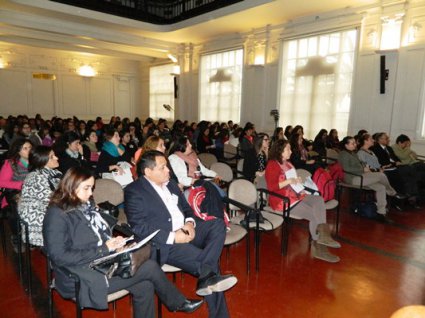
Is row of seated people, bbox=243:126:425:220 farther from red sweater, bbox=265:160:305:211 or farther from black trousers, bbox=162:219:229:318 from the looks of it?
black trousers, bbox=162:219:229:318

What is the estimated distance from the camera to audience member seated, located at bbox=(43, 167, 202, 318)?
6.02ft

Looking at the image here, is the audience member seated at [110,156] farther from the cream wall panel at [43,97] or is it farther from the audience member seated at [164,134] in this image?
the cream wall panel at [43,97]

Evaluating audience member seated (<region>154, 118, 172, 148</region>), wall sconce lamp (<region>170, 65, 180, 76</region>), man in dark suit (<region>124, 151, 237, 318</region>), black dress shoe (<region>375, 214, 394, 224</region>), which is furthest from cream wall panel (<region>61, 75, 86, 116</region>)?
black dress shoe (<region>375, 214, 394, 224</region>)

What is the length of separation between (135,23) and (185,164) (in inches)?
286

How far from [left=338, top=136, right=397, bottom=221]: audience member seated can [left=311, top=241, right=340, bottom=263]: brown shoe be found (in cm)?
169

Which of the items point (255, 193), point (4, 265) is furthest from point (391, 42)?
point (4, 265)

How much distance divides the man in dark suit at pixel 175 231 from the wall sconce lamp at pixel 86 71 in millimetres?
13102

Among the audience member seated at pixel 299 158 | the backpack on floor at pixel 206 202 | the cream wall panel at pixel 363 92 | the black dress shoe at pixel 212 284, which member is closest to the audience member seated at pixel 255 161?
the audience member seated at pixel 299 158

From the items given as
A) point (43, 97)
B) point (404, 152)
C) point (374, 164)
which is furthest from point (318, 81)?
point (43, 97)

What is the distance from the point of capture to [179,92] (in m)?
12.7

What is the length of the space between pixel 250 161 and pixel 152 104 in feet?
37.4

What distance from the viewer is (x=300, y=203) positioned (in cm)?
354

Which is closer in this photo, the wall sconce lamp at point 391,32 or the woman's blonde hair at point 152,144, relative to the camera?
the woman's blonde hair at point 152,144

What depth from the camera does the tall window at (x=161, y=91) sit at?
13961 mm
